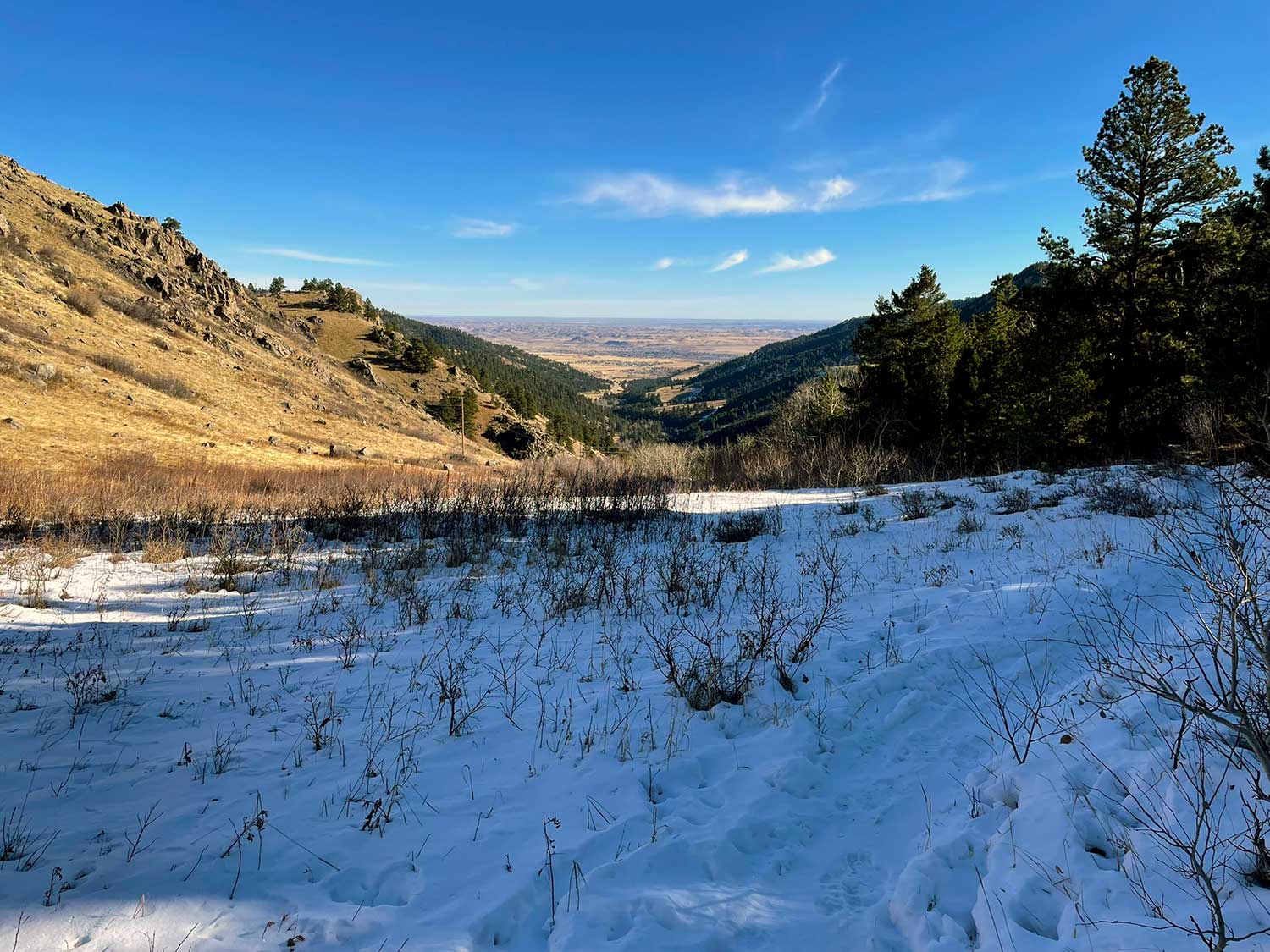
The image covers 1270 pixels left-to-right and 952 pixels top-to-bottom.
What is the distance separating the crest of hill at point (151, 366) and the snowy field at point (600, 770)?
13.2m

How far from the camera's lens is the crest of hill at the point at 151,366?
1727 cm

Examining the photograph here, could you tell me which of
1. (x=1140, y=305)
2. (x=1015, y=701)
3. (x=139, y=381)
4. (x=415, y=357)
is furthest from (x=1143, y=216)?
(x=415, y=357)

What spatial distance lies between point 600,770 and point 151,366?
32.3 m

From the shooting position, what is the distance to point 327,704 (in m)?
3.74

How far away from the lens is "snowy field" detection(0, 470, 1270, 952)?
2.05m

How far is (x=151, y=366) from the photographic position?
25.5 metres

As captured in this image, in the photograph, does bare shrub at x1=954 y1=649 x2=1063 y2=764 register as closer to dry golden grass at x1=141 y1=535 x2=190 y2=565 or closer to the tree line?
dry golden grass at x1=141 y1=535 x2=190 y2=565

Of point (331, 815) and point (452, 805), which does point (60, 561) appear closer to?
point (331, 815)

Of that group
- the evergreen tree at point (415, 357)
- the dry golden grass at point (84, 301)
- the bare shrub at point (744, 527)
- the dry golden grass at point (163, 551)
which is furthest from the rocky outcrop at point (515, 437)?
the dry golden grass at point (163, 551)

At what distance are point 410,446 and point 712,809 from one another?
3322cm

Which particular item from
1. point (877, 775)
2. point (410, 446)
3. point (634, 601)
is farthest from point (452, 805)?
point (410, 446)

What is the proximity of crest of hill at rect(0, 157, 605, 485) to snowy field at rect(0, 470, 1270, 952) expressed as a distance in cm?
1320

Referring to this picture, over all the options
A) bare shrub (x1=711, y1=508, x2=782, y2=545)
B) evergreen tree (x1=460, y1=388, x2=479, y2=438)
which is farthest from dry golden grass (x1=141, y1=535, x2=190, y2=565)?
evergreen tree (x1=460, y1=388, x2=479, y2=438)

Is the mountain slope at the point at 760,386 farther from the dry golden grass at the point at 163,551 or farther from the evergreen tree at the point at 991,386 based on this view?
the dry golden grass at the point at 163,551
